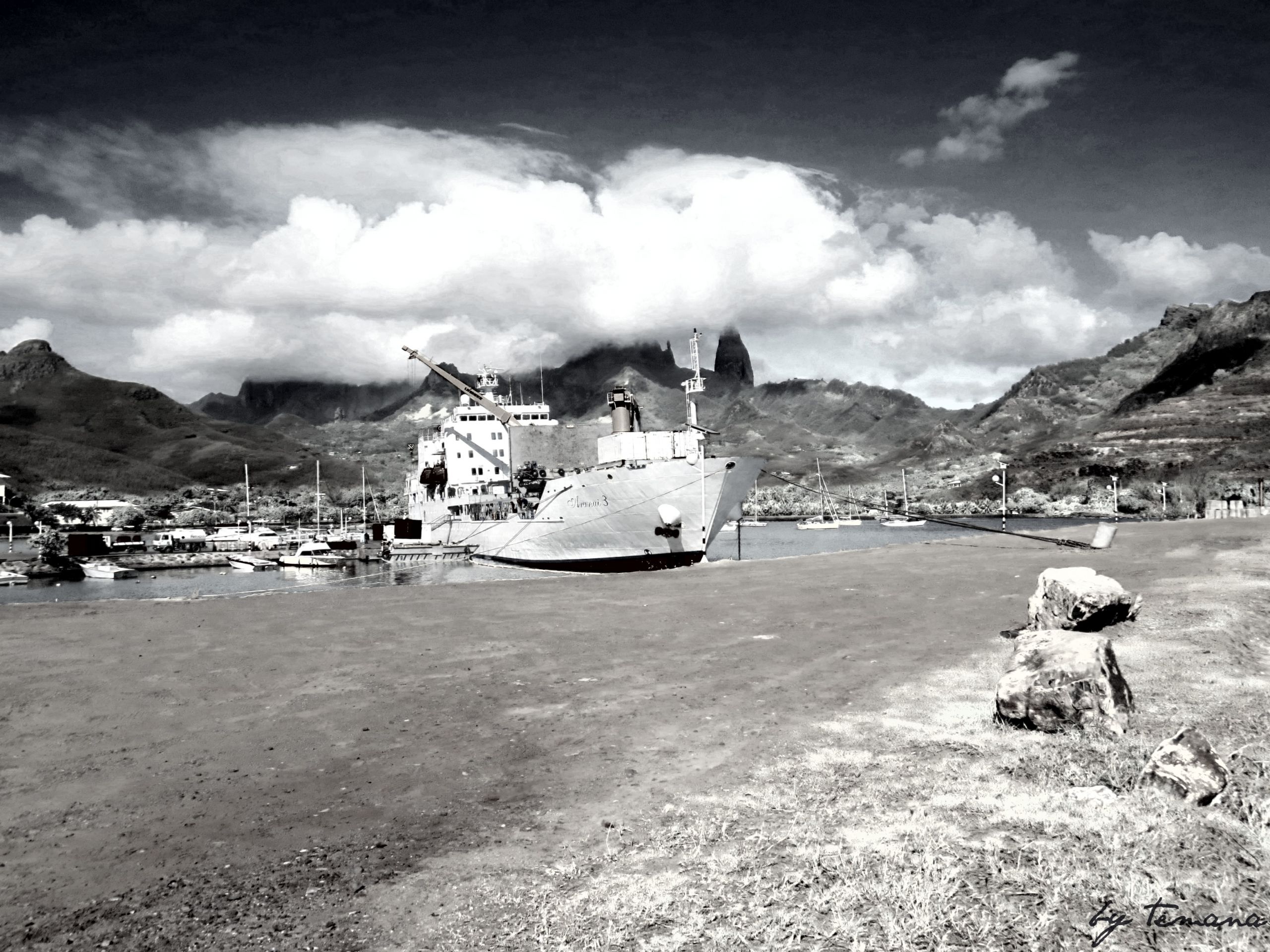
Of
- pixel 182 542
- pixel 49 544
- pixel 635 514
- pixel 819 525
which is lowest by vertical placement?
pixel 819 525

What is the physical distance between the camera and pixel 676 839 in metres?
4.95

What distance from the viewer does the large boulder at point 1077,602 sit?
10219 millimetres

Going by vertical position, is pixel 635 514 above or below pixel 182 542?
above

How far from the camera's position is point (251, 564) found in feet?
222

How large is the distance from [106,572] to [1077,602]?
2663 inches

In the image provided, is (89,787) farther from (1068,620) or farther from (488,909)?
(1068,620)

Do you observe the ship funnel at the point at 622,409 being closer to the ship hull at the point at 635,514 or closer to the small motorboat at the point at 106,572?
the ship hull at the point at 635,514

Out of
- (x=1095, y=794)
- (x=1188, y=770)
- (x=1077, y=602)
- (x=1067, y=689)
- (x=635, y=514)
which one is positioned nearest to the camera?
(x=1188, y=770)

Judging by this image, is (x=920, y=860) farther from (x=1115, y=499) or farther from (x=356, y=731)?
(x=1115, y=499)

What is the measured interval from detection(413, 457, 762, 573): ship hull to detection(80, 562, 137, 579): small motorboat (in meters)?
37.1

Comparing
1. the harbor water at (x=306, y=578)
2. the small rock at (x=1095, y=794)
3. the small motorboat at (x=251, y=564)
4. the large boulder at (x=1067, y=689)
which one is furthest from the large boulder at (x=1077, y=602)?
the small motorboat at (x=251, y=564)

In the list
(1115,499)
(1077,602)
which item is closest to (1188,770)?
(1077,602)

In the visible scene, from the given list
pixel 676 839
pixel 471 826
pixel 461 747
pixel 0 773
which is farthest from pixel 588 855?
pixel 0 773

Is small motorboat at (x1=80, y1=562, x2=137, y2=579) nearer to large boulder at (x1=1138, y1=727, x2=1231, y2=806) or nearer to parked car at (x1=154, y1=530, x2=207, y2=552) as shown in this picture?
parked car at (x1=154, y1=530, x2=207, y2=552)
